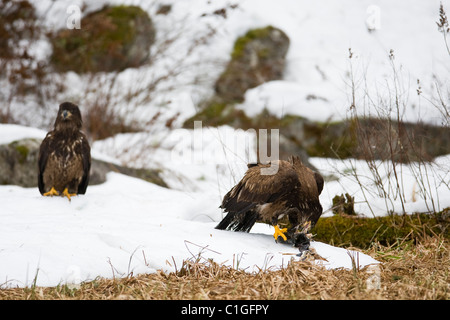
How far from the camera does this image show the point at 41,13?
1081 centimetres

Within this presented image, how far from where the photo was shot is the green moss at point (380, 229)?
4023 millimetres

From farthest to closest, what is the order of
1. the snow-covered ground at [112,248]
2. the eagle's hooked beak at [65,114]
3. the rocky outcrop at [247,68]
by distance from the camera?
the rocky outcrop at [247,68] < the eagle's hooked beak at [65,114] < the snow-covered ground at [112,248]

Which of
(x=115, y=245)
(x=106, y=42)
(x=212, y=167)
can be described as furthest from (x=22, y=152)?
(x=106, y=42)

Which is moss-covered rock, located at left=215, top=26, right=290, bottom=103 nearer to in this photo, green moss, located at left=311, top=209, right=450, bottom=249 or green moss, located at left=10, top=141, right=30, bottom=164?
green moss, located at left=10, top=141, right=30, bottom=164

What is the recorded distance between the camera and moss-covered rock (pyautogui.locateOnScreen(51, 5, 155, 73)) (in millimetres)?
10477

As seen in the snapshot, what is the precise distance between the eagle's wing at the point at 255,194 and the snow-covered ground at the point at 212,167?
0.62ft

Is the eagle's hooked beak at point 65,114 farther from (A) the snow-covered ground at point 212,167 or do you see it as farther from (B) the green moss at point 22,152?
(B) the green moss at point 22,152

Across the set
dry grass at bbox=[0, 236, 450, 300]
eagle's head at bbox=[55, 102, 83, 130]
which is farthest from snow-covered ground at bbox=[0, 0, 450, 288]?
eagle's head at bbox=[55, 102, 83, 130]

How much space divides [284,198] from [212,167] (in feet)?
17.4
